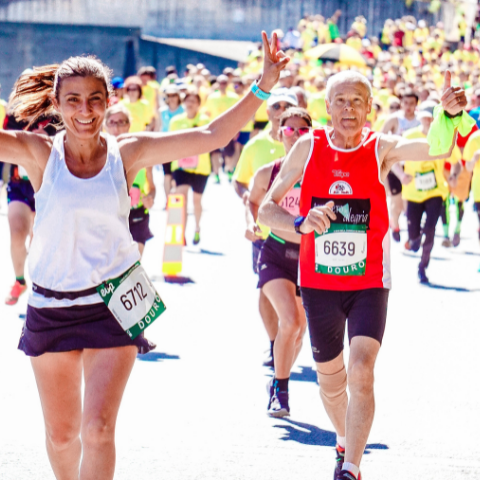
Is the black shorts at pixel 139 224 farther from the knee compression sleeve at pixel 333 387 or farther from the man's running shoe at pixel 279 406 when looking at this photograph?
the knee compression sleeve at pixel 333 387

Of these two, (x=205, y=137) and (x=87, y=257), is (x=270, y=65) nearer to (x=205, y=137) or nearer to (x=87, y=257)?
(x=205, y=137)

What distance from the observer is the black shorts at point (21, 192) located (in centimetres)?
884

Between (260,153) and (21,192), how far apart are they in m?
2.28

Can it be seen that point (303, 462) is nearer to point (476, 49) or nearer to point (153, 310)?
point (153, 310)

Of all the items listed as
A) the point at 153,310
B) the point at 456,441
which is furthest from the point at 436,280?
the point at 153,310

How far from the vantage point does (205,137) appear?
155 inches

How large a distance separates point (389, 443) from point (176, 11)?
30594 millimetres

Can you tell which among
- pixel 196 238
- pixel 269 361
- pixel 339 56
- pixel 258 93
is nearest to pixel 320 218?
pixel 258 93

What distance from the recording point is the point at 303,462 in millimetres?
5223

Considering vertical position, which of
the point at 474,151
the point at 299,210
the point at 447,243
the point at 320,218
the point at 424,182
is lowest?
the point at 447,243

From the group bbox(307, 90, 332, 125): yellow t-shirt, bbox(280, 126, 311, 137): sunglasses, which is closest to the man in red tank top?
bbox(280, 126, 311, 137): sunglasses

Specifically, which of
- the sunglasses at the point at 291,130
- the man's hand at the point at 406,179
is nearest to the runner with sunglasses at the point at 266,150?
the sunglasses at the point at 291,130

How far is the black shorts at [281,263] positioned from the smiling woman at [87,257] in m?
2.41

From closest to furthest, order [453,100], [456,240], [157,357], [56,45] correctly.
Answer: [453,100], [157,357], [456,240], [56,45]
